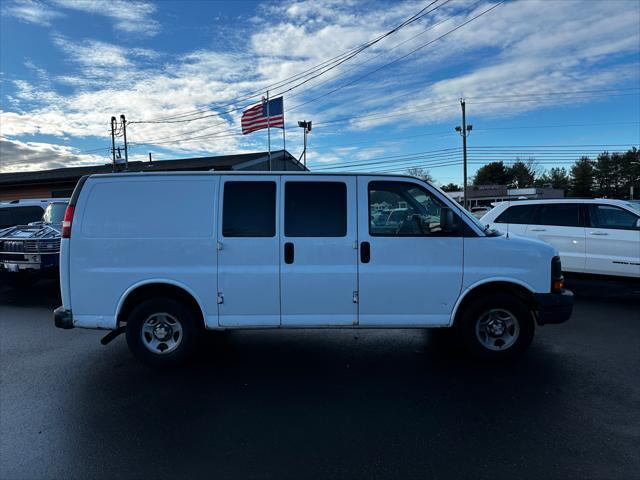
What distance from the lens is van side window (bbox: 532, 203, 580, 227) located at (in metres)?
8.36

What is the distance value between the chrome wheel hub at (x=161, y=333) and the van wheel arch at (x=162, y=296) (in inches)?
8.1

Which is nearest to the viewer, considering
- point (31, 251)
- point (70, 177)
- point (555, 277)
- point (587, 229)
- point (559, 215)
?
point (555, 277)

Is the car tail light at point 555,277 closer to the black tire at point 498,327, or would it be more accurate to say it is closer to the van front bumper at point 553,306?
the van front bumper at point 553,306

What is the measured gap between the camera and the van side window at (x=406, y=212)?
456 cm

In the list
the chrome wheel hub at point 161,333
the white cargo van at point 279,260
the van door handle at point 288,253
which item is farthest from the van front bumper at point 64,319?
the van door handle at point 288,253

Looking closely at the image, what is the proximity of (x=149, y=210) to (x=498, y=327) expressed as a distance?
401 centimetres

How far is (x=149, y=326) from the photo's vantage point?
183 inches

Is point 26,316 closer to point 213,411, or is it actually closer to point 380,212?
point 213,411

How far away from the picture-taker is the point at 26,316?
7.23m

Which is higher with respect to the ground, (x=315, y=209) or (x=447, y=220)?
(x=315, y=209)

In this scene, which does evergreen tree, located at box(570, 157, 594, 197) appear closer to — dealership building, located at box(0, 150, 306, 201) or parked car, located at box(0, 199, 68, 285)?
dealership building, located at box(0, 150, 306, 201)

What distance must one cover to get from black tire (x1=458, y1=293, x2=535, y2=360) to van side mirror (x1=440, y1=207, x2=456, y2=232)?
33.6 inches

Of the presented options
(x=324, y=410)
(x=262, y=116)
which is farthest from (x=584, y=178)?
(x=324, y=410)

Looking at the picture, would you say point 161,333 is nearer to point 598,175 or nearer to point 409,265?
point 409,265
